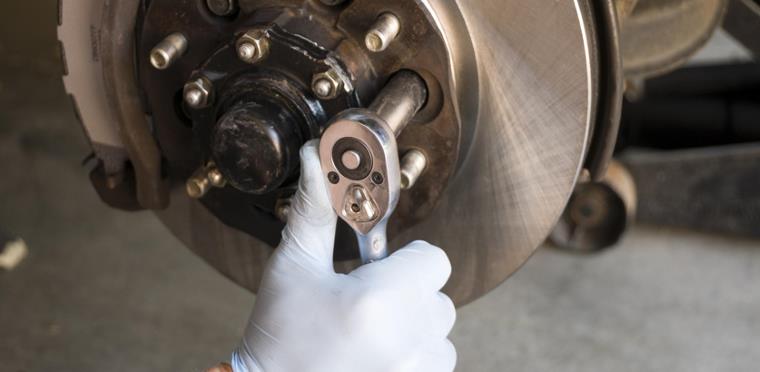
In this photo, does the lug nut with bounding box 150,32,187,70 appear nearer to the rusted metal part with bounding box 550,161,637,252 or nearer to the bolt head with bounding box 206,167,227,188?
the bolt head with bounding box 206,167,227,188

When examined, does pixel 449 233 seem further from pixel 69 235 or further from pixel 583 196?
pixel 69 235

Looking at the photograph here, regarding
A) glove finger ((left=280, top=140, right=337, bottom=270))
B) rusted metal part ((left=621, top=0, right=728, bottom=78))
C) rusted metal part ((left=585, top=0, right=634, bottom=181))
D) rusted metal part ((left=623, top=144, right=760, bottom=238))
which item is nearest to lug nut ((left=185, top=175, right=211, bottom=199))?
glove finger ((left=280, top=140, right=337, bottom=270))

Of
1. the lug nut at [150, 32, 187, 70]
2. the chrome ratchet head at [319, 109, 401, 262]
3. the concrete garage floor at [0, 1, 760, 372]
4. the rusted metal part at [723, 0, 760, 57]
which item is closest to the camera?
the chrome ratchet head at [319, 109, 401, 262]

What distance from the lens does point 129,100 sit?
964mm

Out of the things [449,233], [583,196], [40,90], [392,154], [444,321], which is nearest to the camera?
[392,154]

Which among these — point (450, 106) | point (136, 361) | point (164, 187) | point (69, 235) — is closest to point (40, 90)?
point (69, 235)

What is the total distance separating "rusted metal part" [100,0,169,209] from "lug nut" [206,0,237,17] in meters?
0.09

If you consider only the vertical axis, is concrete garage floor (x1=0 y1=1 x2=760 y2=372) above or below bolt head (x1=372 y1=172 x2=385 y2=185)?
below

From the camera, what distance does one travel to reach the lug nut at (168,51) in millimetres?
881

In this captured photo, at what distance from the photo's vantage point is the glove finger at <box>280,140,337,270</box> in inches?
32.5

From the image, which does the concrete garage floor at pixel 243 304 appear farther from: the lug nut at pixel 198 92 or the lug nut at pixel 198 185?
the lug nut at pixel 198 92

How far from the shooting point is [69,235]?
1.64 meters

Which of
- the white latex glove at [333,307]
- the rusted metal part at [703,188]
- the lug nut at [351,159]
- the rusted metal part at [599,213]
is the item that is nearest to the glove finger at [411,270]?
the white latex glove at [333,307]

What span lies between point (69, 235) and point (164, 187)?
0.69 m
